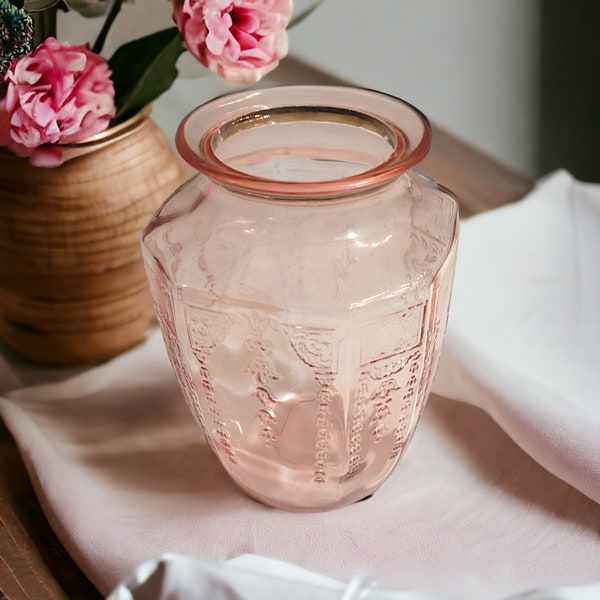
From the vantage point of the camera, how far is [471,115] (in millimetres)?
1194

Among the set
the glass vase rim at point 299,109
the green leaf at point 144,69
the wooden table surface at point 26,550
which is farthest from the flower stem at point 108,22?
the wooden table surface at point 26,550

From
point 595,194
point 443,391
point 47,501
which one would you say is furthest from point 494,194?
point 47,501

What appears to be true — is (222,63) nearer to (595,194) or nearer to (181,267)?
(181,267)

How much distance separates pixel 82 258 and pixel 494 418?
12.1 inches

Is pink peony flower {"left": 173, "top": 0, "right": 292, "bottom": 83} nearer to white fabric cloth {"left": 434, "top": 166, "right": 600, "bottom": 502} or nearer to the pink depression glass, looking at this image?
the pink depression glass

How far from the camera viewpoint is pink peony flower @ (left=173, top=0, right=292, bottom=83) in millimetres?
583

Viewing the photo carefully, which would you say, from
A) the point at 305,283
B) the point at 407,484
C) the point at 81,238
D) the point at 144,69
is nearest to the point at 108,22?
the point at 144,69

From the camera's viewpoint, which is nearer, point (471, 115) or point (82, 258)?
point (82, 258)

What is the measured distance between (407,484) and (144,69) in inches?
13.3

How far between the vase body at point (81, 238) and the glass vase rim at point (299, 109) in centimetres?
13

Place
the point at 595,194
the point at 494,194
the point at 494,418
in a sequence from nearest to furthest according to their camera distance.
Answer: the point at 494,418 → the point at 595,194 → the point at 494,194

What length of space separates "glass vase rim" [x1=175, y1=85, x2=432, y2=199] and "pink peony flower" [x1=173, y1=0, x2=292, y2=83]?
0.02 m

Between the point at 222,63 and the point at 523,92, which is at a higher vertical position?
the point at 222,63

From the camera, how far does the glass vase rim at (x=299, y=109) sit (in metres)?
0.49
